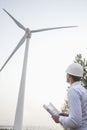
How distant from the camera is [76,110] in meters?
4.58

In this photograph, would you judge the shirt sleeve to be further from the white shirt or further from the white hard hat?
the white hard hat

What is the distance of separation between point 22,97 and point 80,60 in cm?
2100

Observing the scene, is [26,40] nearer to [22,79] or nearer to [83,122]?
[22,79]

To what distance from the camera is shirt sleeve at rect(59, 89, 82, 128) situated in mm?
4559

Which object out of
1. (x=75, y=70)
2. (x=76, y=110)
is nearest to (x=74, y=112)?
(x=76, y=110)

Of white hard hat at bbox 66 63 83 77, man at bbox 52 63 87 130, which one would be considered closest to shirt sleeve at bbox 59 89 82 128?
man at bbox 52 63 87 130

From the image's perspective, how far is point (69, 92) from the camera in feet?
15.6

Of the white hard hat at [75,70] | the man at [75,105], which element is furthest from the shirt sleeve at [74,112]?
the white hard hat at [75,70]

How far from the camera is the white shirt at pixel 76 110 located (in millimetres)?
4570

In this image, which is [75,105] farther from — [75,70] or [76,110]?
[75,70]

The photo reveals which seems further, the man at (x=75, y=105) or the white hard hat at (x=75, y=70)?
the white hard hat at (x=75, y=70)

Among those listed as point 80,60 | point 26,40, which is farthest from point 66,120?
point 80,60

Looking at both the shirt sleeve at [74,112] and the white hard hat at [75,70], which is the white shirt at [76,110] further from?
the white hard hat at [75,70]

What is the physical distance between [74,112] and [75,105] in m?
0.11
